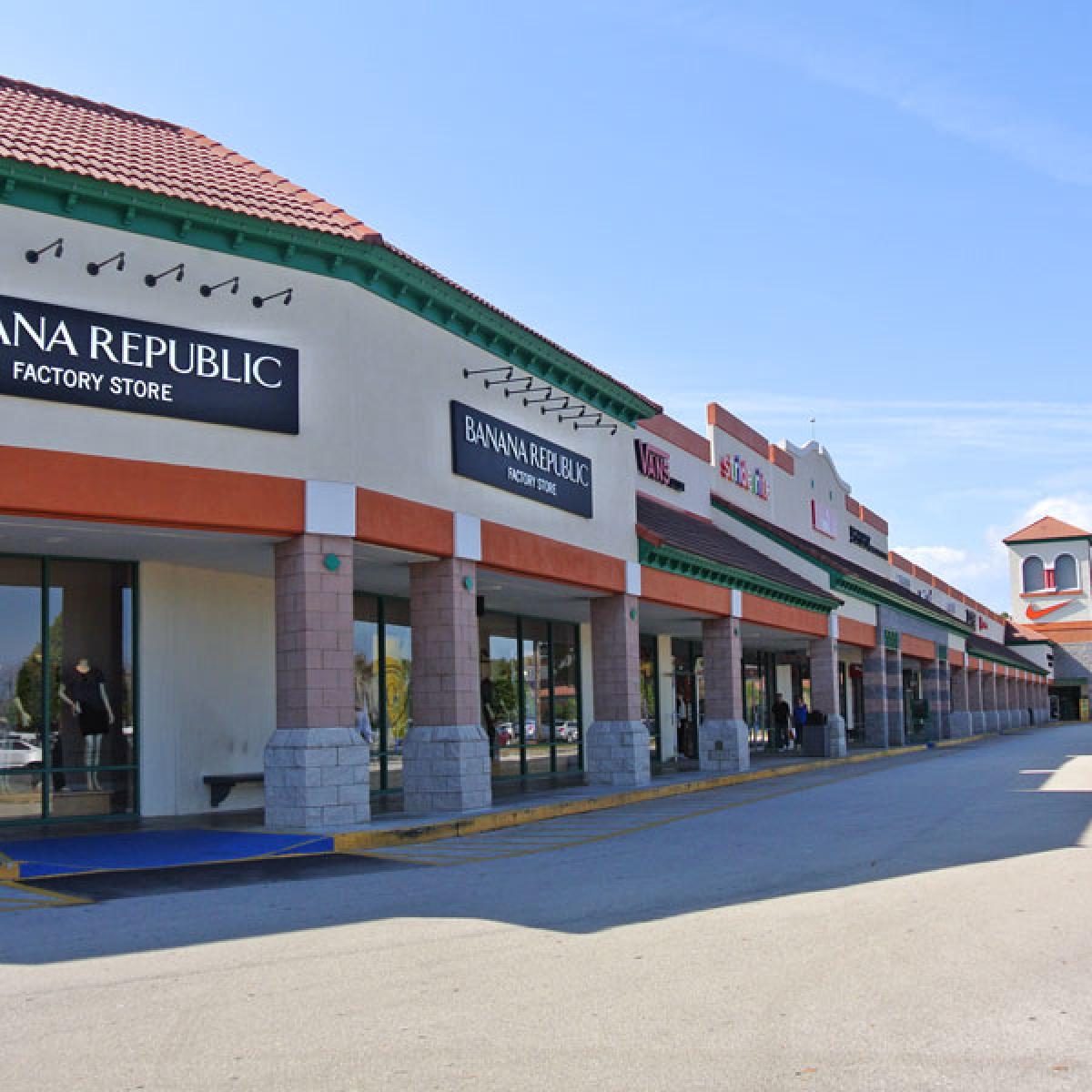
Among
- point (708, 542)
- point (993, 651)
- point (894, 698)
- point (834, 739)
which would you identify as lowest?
point (834, 739)

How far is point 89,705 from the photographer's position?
16781mm

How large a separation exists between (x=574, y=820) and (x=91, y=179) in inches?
399

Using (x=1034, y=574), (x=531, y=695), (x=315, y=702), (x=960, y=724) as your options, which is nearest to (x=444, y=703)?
(x=315, y=702)

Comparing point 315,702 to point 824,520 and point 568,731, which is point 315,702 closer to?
point 568,731

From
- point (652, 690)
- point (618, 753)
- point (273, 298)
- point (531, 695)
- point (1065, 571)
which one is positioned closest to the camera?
point (273, 298)

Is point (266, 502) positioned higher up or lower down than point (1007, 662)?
higher up

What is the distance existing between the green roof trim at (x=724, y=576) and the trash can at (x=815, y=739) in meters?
3.17

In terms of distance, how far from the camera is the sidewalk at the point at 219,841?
1224 centimetres

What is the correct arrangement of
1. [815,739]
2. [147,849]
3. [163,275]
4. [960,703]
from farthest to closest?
[960,703], [815,739], [163,275], [147,849]

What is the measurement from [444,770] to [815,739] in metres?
19.7

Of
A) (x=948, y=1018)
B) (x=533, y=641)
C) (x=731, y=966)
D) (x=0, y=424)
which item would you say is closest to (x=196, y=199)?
(x=0, y=424)

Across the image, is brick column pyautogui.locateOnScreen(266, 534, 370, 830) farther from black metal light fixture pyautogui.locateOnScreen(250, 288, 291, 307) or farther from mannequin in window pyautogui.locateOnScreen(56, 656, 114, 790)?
mannequin in window pyautogui.locateOnScreen(56, 656, 114, 790)

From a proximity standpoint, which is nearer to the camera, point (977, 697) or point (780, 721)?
point (780, 721)

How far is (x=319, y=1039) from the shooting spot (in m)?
5.88
